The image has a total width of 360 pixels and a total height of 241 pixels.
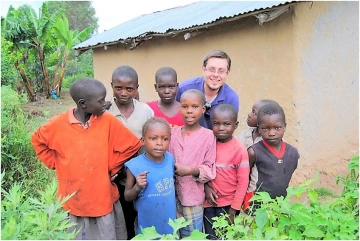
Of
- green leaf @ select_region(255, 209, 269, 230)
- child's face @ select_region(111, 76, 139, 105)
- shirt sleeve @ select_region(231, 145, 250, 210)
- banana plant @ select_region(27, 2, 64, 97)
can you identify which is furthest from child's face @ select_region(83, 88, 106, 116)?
banana plant @ select_region(27, 2, 64, 97)

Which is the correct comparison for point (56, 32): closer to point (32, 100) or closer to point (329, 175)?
point (32, 100)

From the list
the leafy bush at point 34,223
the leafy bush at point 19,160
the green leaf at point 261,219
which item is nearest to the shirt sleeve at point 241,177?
the green leaf at point 261,219

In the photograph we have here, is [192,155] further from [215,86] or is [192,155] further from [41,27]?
[41,27]

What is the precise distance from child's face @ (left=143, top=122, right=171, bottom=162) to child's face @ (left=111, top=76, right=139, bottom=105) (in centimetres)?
38

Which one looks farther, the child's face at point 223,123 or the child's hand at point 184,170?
the child's face at point 223,123

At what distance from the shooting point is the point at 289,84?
473 centimetres

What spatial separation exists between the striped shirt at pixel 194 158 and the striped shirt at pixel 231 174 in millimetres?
69

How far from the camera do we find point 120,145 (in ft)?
8.29

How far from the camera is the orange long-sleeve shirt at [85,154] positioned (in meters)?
2.40

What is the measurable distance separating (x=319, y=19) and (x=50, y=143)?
3802 mm

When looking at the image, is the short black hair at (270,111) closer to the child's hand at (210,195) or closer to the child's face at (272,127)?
the child's face at (272,127)

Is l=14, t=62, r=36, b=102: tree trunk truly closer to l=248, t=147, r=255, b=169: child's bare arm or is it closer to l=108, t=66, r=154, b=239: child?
l=108, t=66, r=154, b=239: child

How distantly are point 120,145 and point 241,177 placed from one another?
0.85 meters

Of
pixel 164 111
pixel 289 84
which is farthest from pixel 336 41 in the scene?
pixel 164 111
